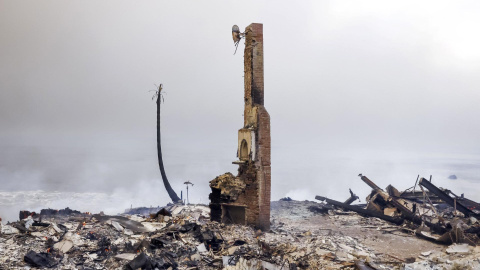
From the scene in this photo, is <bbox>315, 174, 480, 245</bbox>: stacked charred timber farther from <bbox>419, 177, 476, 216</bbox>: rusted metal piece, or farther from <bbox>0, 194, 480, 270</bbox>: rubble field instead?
<bbox>0, 194, 480, 270</bbox>: rubble field

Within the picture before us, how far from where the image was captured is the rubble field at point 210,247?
9.68m

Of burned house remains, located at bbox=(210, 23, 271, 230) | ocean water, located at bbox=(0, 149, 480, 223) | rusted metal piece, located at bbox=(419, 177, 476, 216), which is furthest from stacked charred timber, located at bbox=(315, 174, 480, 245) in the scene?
ocean water, located at bbox=(0, 149, 480, 223)

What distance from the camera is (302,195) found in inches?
1754

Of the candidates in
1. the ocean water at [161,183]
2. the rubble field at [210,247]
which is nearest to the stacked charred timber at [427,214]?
the rubble field at [210,247]

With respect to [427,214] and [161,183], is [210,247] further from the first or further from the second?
[161,183]

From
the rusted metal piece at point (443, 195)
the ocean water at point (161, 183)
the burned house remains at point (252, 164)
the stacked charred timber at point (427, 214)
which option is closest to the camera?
the stacked charred timber at point (427, 214)

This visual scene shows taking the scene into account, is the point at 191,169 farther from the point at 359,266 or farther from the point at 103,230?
the point at 359,266

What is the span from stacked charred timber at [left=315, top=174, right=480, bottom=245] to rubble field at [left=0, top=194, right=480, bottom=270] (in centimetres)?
51

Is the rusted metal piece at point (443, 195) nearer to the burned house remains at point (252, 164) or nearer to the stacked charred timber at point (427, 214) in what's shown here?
the stacked charred timber at point (427, 214)

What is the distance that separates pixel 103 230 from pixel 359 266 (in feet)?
26.8

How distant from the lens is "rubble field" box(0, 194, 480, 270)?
381 inches

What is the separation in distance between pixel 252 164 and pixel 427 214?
7.89 metres

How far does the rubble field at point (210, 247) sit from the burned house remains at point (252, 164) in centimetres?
65

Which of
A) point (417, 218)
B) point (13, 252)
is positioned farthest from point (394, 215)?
point (13, 252)
